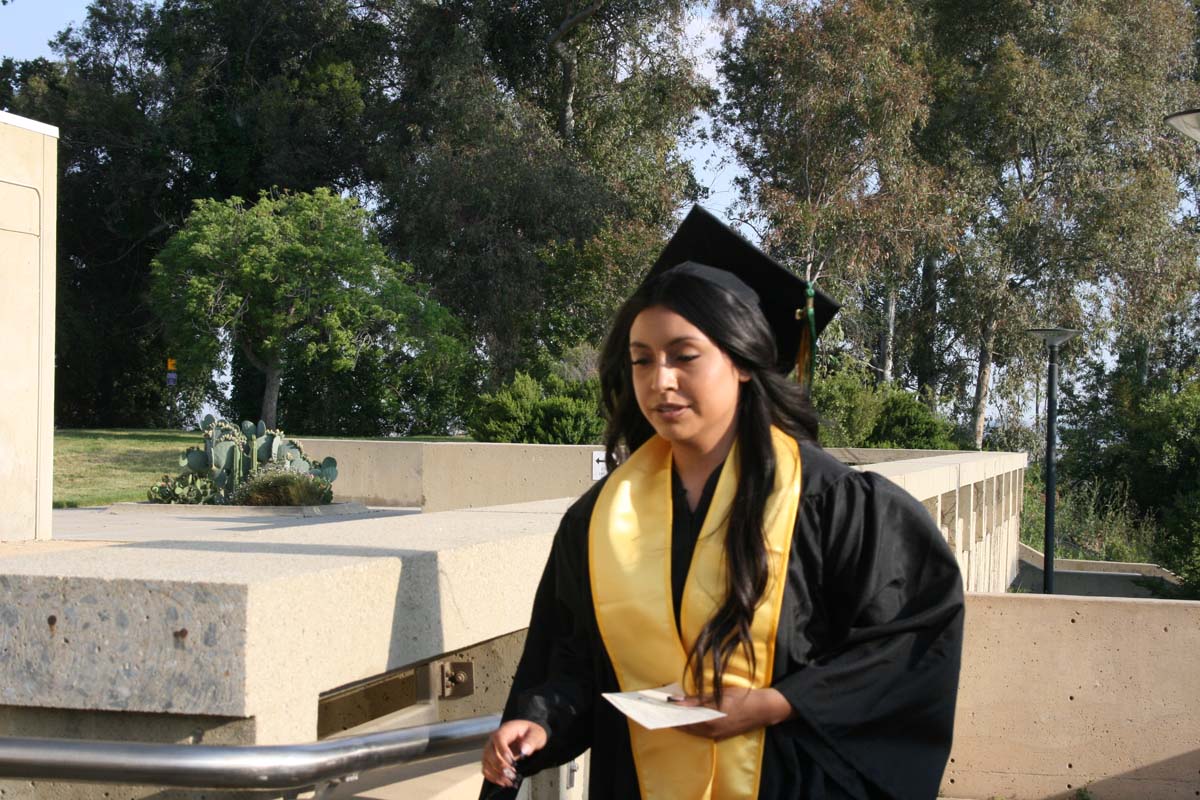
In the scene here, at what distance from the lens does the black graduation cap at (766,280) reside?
7.68 ft

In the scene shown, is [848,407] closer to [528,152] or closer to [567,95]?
[528,152]

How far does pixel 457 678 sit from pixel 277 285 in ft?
87.1

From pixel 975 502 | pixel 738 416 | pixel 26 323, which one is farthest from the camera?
pixel 975 502

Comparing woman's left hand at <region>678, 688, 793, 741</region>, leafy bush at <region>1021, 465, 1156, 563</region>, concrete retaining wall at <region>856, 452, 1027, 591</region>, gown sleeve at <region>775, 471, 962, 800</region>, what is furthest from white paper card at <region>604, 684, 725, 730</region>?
leafy bush at <region>1021, 465, 1156, 563</region>

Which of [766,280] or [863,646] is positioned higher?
[766,280]

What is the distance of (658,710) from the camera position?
1943 millimetres

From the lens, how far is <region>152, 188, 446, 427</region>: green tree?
2825cm

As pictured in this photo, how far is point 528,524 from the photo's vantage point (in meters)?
3.43

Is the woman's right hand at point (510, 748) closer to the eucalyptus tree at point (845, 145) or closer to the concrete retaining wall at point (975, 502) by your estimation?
the concrete retaining wall at point (975, 502)

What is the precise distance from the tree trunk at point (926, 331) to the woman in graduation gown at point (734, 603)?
108 ft

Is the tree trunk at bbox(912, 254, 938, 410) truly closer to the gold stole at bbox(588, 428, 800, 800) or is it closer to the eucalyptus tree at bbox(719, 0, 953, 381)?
the eucalyptus tree at bbox(719, 0, 953, 381)

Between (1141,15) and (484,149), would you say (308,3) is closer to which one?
(484,149)

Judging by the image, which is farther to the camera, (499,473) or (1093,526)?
(1093,526)

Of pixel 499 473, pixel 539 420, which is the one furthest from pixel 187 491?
pixel 499 473
